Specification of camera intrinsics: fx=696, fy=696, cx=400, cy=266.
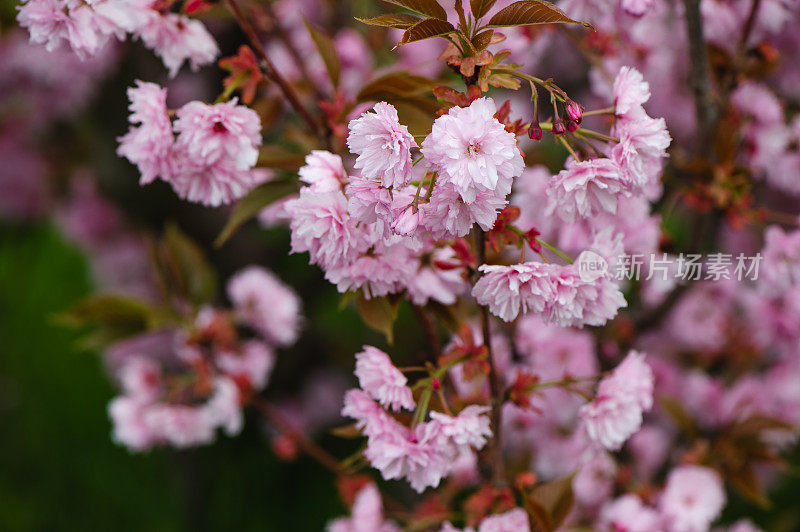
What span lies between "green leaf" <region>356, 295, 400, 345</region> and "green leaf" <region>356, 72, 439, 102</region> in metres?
0.27

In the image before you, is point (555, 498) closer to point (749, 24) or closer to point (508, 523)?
point (508, 523)

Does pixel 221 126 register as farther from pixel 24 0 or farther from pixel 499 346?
pixel 499 346

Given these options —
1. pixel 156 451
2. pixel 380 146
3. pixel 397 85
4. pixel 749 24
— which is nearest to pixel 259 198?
pixel 397 85

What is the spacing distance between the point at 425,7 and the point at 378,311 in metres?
0.36

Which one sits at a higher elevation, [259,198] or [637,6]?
[637,6]

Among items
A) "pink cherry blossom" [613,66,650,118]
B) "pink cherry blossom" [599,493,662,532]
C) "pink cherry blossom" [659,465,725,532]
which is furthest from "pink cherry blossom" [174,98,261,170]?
"pink cherry blossom" [659,465,725,532]

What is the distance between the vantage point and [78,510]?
2420mm

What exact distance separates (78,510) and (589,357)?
1.92 meters

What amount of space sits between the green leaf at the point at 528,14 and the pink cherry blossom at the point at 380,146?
0.16m

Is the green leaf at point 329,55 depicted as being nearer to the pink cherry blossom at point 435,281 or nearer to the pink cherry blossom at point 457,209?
the pink cherry blossom at point 435,281

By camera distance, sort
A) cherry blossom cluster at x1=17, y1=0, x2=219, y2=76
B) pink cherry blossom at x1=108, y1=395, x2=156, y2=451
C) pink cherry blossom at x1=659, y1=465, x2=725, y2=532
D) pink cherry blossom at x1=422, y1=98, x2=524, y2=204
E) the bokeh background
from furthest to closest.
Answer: the bokeh background < pink cherry blossom at x1=108, y1=395, x2=156, y2=451 < pink cherry blossom at x1=659, y1=465, x2=725, y2=532 < cherry blossom cluster at x1=17, y1=0, x2=219, y2=76 < pink cherry blossom at x1=422, y1=98, x2=524, y2=204

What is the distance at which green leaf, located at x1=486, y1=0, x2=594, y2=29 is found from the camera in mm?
699

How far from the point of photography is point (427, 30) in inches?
27.8

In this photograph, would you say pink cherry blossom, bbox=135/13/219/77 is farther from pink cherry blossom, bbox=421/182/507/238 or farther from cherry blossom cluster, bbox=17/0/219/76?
pink cherry blossom, bbox=421/182/507/238
